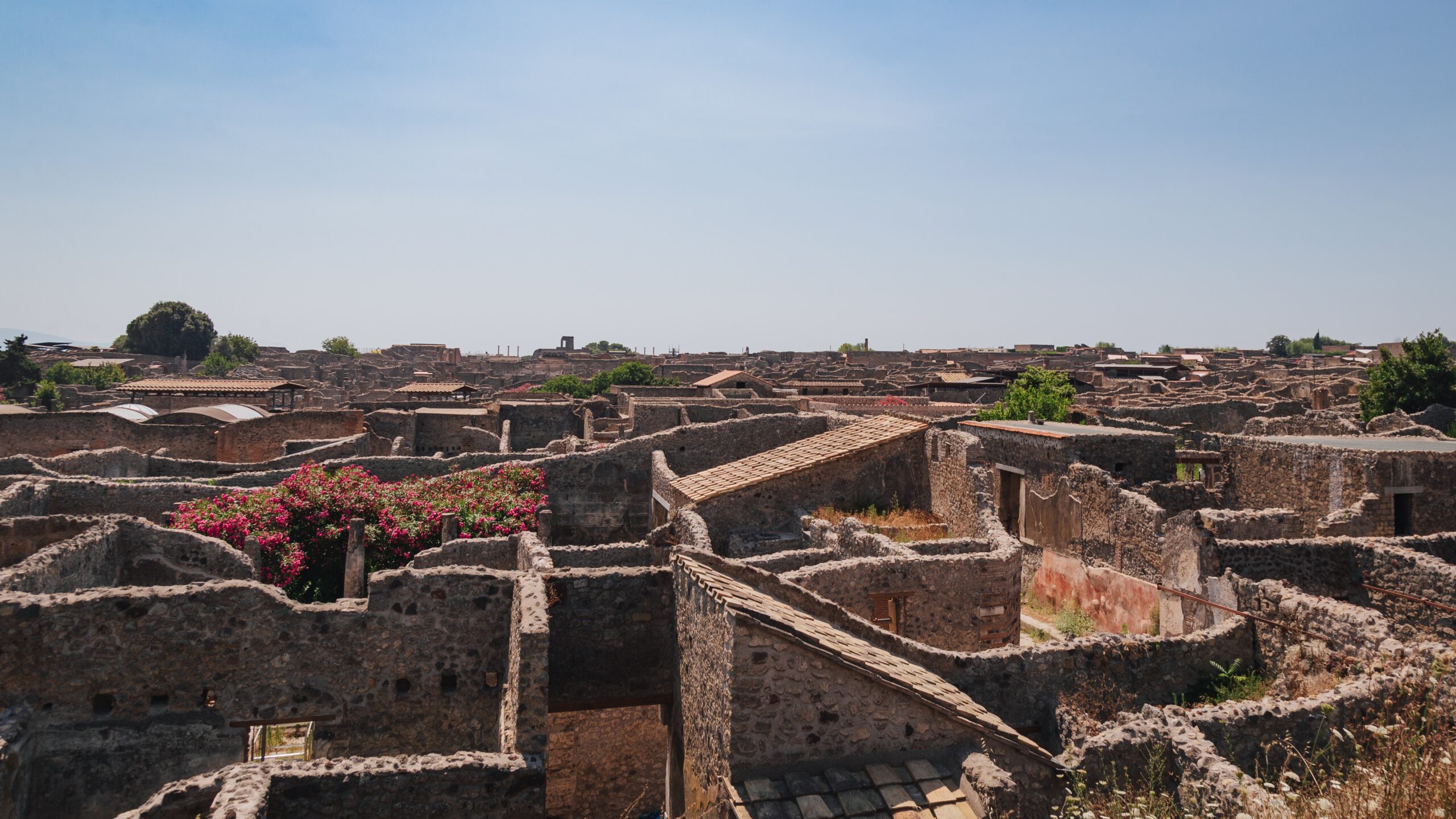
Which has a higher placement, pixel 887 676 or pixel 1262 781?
pixel 887 676

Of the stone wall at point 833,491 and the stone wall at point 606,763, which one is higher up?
the stone wall at point 833,491

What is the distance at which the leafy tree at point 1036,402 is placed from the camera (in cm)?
2834

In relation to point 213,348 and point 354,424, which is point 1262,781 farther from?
point 213,348

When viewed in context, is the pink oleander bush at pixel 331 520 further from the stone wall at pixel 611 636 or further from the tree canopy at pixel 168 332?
the tree canopy at pixel 168 332

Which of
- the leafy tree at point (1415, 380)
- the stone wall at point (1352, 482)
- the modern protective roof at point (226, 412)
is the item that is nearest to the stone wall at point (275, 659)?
the stone wall at point (1352, 482)

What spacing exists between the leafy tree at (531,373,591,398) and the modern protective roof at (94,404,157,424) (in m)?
24.4

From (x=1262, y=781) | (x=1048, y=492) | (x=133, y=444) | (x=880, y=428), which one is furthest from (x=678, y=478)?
(x=133, y=444)

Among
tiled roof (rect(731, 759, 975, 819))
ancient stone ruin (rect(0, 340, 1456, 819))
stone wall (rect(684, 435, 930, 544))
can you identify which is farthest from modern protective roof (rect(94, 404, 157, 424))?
tiled roof (rect(731, 759, 975, 819))

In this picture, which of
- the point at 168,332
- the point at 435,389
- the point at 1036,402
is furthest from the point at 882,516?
the point at 168,332

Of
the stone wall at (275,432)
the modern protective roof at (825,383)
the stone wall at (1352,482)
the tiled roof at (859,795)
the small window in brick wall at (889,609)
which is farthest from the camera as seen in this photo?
the modern protective roof at (825,383)

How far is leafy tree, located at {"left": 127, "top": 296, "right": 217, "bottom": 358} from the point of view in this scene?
99188 mm

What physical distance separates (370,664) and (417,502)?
8.18m

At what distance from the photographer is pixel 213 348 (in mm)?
102750

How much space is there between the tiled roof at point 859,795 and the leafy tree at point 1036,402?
20542 mm
